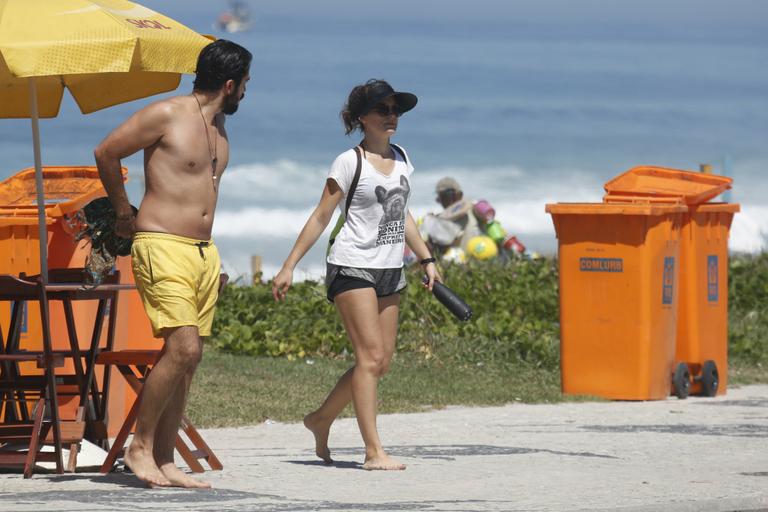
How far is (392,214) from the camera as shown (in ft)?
24.3

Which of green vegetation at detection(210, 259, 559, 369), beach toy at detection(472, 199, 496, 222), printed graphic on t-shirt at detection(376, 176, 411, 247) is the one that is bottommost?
green vegetation at detection(210, 259, 559, 369)

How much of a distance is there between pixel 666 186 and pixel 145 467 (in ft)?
19.3

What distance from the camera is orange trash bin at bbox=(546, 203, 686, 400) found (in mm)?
10688

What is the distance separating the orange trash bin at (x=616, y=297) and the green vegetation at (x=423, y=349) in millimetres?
396

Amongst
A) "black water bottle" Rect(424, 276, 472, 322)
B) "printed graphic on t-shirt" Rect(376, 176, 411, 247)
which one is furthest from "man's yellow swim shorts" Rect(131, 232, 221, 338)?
"black water bottle" Rect(424, 276, 472, 322)

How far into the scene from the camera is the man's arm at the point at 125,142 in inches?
255

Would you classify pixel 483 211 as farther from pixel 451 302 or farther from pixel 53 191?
pixel 451 302

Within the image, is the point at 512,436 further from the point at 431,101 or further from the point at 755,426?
the point at 431,101

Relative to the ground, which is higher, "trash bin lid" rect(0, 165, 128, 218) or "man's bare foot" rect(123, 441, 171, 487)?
"trash bin lid" rect(0, 165, 128, 218)

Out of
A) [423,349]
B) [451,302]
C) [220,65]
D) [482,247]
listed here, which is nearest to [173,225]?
[220,65]

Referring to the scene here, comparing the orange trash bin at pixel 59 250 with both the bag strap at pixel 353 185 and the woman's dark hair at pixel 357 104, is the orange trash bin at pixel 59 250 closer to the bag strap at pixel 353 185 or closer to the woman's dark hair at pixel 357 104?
the woman's dark hair at pixel 357 104

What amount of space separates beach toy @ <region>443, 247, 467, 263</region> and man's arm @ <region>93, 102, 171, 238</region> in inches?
339

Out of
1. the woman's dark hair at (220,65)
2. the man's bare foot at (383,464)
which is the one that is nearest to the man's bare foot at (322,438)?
the man's bare foot at (383,464)

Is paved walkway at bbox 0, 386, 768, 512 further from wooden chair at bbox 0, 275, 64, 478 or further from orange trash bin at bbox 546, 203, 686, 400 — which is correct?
orange trash bin at bbox 546, 203, 686, 400
